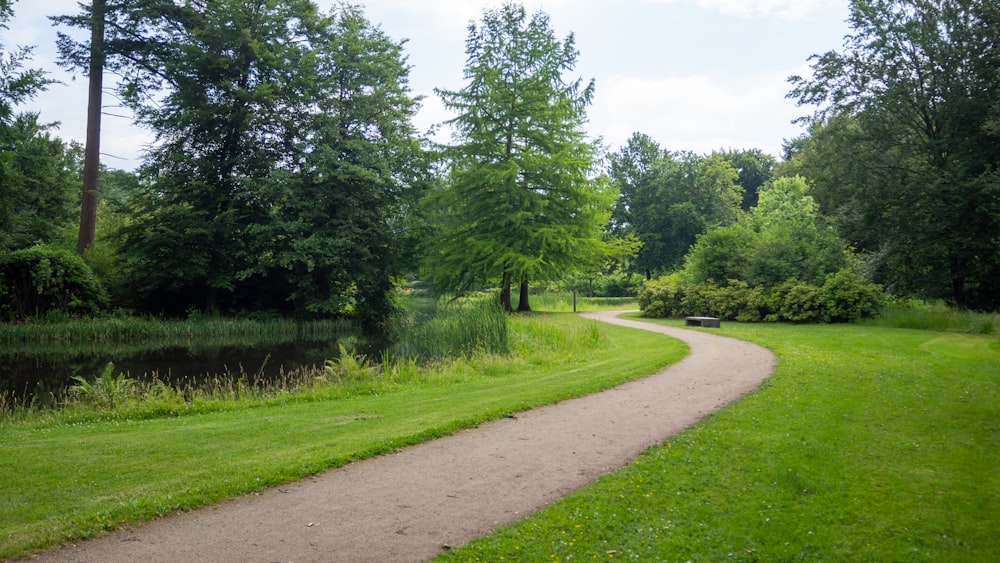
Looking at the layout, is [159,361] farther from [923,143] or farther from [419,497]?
[923,143]

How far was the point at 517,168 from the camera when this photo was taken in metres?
27.2

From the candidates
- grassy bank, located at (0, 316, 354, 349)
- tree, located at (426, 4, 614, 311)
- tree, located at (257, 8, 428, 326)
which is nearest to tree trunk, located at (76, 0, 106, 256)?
grassy bank, located at (0, 316, 354, 349)

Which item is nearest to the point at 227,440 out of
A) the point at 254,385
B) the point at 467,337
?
the point at 254,385

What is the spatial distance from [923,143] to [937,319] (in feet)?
26.8

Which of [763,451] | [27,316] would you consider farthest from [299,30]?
[763,451]

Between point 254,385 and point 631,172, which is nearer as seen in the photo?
point 254,385

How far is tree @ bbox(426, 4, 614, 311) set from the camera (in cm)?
2769

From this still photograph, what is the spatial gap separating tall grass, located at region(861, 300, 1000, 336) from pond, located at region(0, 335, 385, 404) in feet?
60.7

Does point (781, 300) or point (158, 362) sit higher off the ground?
point (781, 300)

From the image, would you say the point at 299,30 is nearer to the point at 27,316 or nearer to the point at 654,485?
the point at 27,316

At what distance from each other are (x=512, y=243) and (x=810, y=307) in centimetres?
1273

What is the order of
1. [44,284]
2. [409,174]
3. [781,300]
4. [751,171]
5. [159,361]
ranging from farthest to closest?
[751,171], [409,174], [44,284], [781,300], [159,361]

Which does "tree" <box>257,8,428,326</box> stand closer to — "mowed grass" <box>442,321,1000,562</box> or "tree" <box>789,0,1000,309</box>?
"tree" <box>789,0,1000,309</box>

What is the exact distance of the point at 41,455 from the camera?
724 centimetres
